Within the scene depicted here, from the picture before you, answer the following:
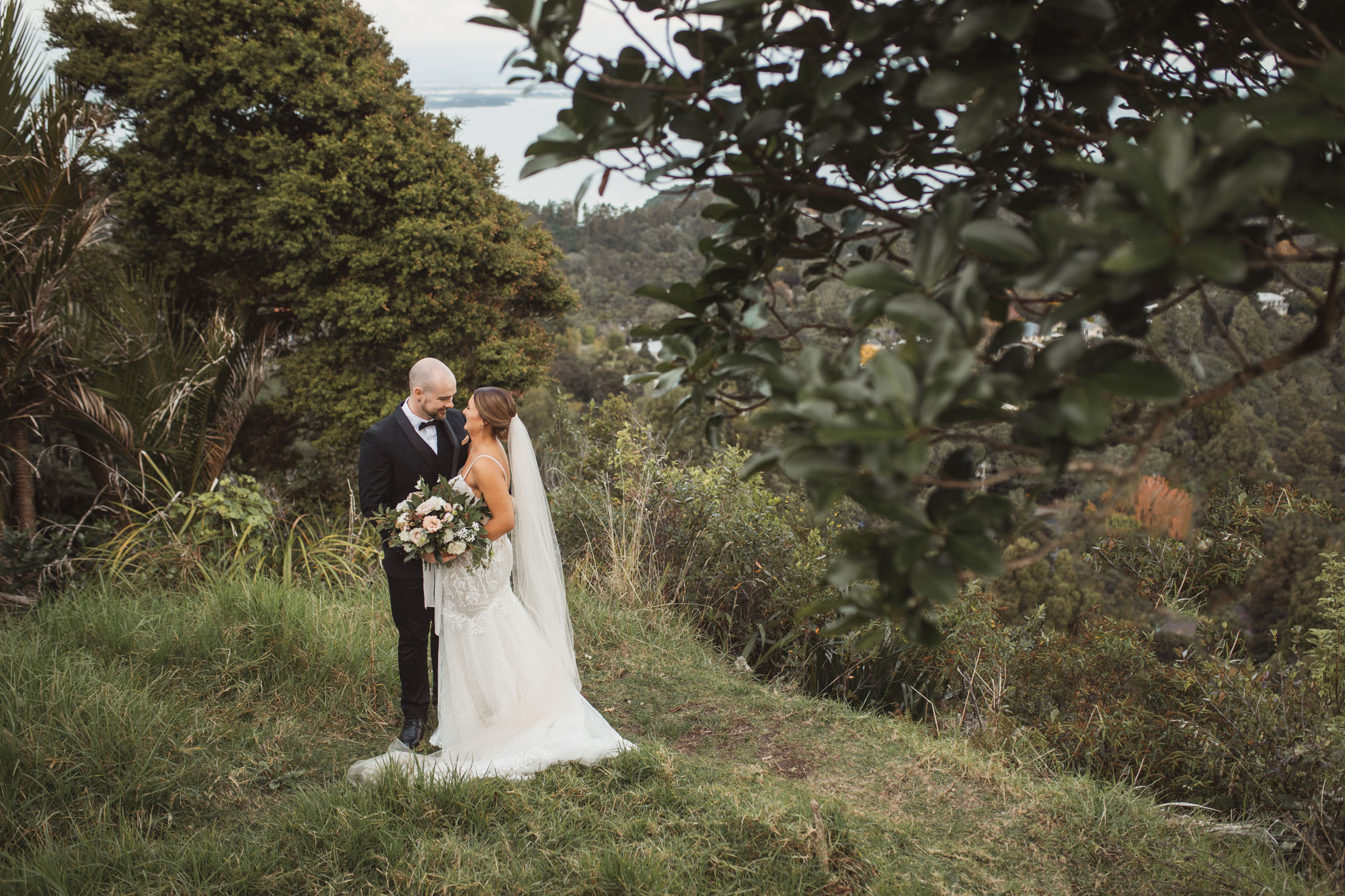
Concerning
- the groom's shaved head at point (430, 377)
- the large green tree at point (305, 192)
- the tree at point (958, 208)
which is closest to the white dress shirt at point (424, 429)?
the groom's shaved head at point (430, 377)

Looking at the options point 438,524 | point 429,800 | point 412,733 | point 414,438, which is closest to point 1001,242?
point 429,800

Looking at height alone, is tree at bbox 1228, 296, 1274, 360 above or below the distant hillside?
below

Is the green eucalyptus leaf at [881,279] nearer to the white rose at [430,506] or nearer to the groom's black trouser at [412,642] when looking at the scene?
the white rose at [430,506]

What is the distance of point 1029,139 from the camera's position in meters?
1.47

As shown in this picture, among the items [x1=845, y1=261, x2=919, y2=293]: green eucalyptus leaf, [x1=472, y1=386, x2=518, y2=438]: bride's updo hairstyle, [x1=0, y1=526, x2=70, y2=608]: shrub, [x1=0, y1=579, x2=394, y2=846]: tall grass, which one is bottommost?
[x1=0, y1=579, x2=394, y2=846]: tall grass

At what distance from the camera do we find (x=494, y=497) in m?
3.95

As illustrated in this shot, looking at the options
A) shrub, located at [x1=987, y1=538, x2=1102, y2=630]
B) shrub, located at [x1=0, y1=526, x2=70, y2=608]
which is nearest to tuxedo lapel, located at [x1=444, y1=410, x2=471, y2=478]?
shrub, located at [x1=0, y1=526, x2=70, y2=608]

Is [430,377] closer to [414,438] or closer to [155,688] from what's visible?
[414,438]

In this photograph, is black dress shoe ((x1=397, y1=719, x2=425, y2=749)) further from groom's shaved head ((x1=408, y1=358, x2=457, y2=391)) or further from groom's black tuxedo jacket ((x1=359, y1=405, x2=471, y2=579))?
groom's shaved head ((x1=408, y1=358, x2=457, y2=391))

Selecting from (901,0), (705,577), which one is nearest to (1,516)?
(705,577)

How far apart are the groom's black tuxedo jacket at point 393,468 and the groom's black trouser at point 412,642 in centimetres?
8

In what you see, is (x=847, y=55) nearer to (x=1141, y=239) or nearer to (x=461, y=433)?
(x=1141, y=239)

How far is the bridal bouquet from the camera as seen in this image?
12.0ft

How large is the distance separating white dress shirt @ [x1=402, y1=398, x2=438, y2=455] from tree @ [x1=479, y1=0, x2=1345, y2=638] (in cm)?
280
